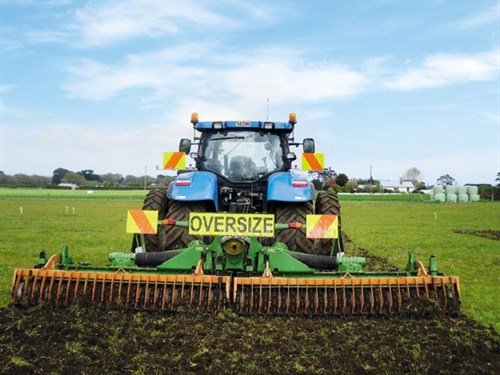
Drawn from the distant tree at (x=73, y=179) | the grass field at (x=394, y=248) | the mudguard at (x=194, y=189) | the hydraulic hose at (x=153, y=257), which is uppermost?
the distant tree at (x=73, y=179)

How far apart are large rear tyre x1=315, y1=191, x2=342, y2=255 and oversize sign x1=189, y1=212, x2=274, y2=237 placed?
1.38 metres

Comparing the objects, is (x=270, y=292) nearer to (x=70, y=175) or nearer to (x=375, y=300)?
(x=375, y=300)

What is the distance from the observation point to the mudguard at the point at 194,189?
6793mm

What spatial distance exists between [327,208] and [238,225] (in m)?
1.74

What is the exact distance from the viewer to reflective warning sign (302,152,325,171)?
7930 millimetres

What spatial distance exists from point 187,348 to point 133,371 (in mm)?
645

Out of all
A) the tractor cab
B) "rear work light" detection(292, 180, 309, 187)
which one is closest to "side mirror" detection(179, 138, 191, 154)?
the tractor cab

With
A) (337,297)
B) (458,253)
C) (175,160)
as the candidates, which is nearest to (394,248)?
(458,253)

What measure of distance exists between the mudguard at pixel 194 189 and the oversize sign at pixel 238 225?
0.82m

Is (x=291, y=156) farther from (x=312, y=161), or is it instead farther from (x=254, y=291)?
(x=254, y=291)

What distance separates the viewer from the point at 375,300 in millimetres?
5812

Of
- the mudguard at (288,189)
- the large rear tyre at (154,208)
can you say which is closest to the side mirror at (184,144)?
the large rear tyre at (154,208)

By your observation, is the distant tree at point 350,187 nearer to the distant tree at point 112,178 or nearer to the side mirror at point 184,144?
the distant tree at point 112,178

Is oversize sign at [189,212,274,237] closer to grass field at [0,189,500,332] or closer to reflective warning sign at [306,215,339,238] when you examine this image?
reflective warning sign at [306,215,339,238]
